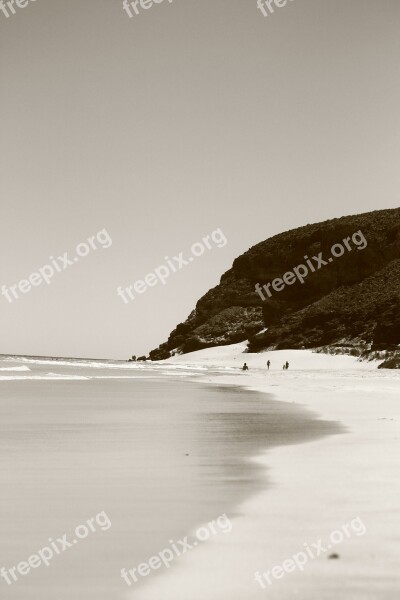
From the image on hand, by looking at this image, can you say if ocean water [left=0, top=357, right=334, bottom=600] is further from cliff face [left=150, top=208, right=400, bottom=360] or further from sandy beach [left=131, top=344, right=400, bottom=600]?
cliff face [left=150, top=208, right=400, bottom=360]

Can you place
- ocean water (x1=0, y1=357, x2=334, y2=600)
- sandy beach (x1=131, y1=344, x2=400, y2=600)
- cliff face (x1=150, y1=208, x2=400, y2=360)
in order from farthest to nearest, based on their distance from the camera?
cliff face (x1=150, y1=208, x2=400, y2=360) < ocean water (x1=0, y1=357, x2=334, y2=600) < sandy beach (x1=131, y1=344, x2=400, y2=600)

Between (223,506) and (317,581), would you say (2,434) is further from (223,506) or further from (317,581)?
(317,581)

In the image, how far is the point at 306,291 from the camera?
12262 centimetres

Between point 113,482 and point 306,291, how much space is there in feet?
385

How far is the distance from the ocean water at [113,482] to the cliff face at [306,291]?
8155 centimetres

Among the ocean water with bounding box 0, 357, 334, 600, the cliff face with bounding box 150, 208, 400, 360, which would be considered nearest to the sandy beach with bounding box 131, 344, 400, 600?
the ocean water with bounding box 0, 357, 334, 600

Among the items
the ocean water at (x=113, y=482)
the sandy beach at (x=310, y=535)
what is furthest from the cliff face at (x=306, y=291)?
the sandy beach at (x=310, y=535)

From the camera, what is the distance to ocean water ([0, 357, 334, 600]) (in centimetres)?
459

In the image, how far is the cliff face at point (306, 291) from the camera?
101 m

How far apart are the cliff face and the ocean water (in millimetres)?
81550

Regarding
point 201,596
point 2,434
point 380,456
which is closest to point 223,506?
point 201,596

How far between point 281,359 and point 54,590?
83636 millimetres

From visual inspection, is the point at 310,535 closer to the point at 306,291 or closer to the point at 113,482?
the point at 113,482

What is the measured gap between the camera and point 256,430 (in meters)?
12.8
